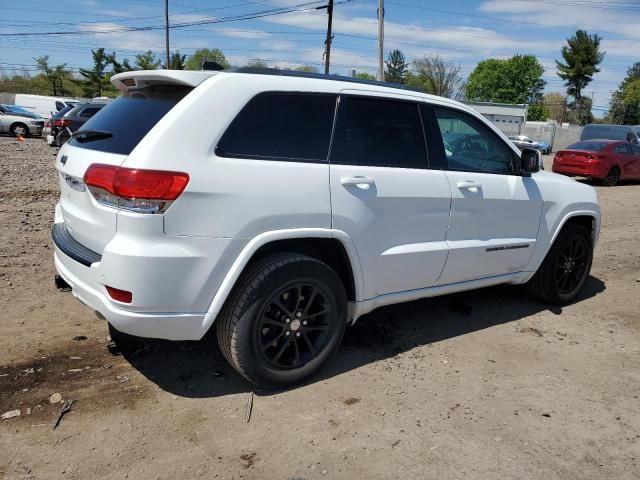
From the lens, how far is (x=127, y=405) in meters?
3.16

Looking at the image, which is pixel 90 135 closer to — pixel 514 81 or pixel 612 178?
pixel 612 178

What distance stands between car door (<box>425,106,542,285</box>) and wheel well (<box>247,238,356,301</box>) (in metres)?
0.84

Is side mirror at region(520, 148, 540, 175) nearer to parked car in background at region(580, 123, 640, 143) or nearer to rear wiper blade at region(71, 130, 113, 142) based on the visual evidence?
rear wiper blade at region(71, 130, 113, 142)

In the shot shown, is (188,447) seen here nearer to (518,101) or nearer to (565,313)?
(565,313)

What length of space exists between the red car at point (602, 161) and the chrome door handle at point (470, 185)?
14.2 meters

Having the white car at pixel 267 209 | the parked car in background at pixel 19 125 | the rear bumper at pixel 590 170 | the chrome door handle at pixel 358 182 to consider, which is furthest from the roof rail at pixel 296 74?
the parked car in background at pixel 19 125

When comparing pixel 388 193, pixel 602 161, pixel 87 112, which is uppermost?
pixel 388 193

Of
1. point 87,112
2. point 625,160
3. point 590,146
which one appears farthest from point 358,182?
point 625,160

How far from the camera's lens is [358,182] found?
3383 millimetres

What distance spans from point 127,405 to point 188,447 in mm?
569

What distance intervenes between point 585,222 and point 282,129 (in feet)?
11.6

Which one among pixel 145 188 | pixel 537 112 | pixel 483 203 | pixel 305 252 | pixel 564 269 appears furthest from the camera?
pixel 537 112

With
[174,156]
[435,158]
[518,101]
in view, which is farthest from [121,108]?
[518,101]

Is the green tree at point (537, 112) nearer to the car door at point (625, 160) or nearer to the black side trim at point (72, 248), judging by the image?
the car door at point (625, 160)
